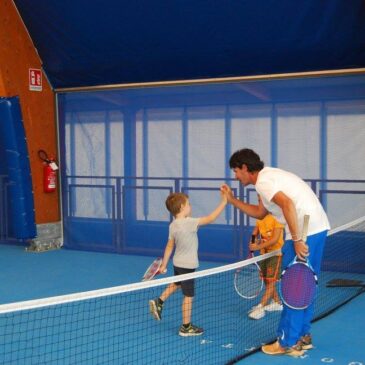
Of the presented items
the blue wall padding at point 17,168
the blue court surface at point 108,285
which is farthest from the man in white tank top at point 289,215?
the blue wall padding at point 17,168

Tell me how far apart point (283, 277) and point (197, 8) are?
486cm

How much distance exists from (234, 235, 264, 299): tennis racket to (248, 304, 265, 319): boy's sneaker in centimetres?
15

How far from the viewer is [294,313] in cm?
506

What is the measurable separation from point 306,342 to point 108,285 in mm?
3471

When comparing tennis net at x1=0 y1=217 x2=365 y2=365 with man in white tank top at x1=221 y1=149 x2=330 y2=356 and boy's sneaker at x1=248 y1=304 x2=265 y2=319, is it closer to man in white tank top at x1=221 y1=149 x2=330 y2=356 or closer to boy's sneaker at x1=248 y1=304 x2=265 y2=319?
boy's sneaker at x1=248 y1=304 x2=265 y2=319

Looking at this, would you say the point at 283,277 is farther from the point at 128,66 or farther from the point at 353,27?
the point at 128,66

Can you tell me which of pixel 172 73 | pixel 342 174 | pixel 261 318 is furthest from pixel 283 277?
pixel 172 73

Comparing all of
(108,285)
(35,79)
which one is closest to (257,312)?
(108,285)

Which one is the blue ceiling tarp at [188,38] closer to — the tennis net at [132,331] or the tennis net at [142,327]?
the tennis net at [142,327]

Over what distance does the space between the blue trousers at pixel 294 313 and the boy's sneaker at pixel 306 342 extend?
0.20m

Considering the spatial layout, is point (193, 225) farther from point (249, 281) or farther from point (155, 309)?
point (249, 281)

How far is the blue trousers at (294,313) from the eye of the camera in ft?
16.7

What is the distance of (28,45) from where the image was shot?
1079 cm

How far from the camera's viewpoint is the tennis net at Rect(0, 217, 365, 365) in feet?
17.1
